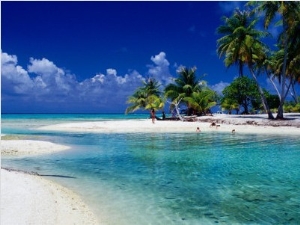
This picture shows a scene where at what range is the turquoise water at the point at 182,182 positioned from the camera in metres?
7.54

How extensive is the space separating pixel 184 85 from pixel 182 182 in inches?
1689

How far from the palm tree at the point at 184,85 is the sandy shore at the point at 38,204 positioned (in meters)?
42.3

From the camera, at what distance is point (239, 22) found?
39000 mm

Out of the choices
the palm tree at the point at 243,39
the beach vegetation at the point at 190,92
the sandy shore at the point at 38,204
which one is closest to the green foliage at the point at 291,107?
the beach vegetation at the point at 190,92

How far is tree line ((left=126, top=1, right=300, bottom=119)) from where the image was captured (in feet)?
118

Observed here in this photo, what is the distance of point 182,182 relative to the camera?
10.7 m

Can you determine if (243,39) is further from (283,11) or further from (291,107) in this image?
(291,107)

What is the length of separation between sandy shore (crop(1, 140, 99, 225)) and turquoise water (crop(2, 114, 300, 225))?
1.54 feet

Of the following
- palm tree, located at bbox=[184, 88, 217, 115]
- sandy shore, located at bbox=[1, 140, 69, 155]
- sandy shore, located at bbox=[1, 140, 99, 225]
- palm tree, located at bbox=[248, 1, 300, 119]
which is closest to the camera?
sandy shore, located at bbox=[1, 140, 99, 225]

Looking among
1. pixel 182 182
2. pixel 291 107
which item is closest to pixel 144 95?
pixel 291 107

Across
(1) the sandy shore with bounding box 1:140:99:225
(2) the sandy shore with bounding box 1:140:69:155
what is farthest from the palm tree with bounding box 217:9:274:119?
(1) the sandy shore with bounding box 1:140:99:225

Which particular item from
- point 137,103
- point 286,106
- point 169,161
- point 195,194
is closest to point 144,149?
point 169,161

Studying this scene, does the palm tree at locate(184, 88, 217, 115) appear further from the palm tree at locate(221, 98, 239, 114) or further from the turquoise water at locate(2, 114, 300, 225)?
the turquoise water at locate(2, 114, 300, 225)

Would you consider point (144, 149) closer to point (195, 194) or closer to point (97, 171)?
point (97, 171)
